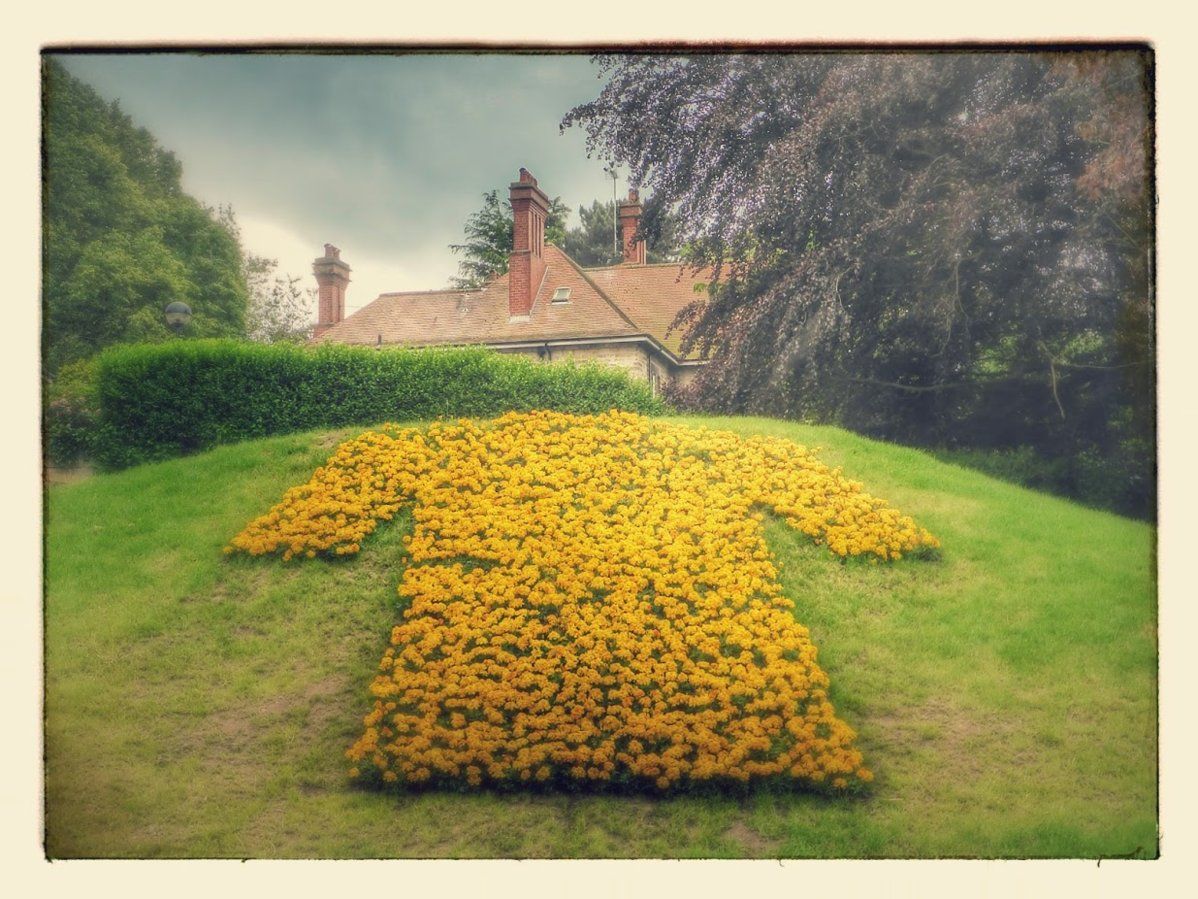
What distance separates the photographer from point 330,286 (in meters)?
5.73

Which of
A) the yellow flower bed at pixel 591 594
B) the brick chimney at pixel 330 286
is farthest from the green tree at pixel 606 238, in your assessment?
the brick chimney at pixel 330 286

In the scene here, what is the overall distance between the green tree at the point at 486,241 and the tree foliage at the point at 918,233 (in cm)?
63

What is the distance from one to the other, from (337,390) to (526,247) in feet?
4.66

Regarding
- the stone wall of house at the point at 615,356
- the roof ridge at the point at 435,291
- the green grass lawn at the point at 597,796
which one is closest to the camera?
the green grass lawn at the point at 597,796

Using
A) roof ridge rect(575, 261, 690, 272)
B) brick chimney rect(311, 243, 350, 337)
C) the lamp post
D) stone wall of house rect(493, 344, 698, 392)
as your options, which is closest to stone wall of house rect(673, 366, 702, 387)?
stone wall of house rect(493, 344, 698, 392)

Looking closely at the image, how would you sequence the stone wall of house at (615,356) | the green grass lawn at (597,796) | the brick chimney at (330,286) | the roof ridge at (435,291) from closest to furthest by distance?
the green grass lawn at (597,796) → the brick chimney at (330,286) → the roof ridge at (435,291) → the stone wall of house at (615,356)

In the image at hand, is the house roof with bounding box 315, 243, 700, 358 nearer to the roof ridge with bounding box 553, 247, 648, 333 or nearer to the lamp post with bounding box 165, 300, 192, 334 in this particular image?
the roof ridge with bounding box 553, 247, 648, 333

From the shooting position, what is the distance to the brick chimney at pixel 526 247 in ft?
19.1

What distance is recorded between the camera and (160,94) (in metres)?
5.56

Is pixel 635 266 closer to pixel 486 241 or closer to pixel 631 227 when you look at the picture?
pixel 631 227

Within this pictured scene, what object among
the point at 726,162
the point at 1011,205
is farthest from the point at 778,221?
the point at 1011,205

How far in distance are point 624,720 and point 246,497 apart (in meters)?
2.52

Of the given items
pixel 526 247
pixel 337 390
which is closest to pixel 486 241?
pixel 526 247

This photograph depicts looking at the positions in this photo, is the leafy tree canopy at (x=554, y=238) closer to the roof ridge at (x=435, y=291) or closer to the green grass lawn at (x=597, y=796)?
the roof ridge at (x=435, y=291)
